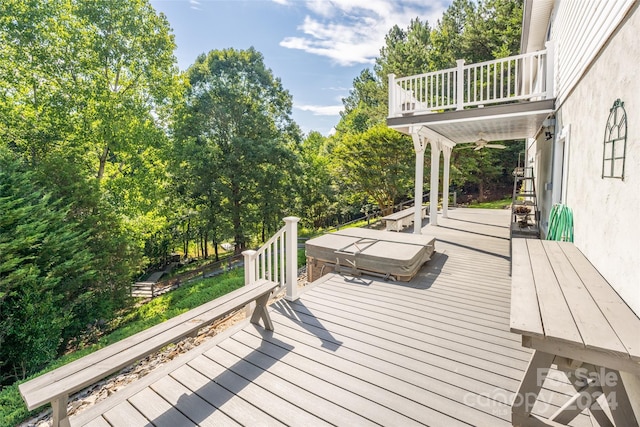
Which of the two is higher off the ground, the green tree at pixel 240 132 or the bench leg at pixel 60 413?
the green tree at pixel 240 132

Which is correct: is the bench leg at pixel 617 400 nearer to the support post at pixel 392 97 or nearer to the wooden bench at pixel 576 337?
the wooden bench at pixel 576 337

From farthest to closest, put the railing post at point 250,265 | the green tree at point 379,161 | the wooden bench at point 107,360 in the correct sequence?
the green tree at point 379,161 < the railing post at point 250,265 < the wooden bench at point 107,360

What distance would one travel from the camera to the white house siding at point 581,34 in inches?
98.0

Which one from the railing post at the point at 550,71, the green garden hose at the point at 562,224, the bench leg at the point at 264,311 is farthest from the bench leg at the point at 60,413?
the railing post at the point at 550,71

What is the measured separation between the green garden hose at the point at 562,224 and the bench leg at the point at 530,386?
298cm

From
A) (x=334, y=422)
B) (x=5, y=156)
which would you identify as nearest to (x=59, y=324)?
(x=5, y=156)

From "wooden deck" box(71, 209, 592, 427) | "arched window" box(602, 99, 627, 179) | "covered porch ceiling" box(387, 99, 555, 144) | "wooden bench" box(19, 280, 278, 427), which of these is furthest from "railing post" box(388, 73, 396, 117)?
"wooden bench" box(19, 280, 278, 427)

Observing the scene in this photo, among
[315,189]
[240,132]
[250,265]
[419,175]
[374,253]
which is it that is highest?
[240,132]

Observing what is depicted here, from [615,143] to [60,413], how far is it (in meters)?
4.36

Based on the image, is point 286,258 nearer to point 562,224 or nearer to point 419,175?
point 562,224

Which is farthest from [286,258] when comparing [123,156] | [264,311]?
[123,156]

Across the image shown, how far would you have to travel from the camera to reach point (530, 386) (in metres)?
1.64

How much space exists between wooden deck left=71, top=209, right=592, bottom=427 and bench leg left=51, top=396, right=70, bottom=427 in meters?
0.34

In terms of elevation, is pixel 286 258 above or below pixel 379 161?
below
